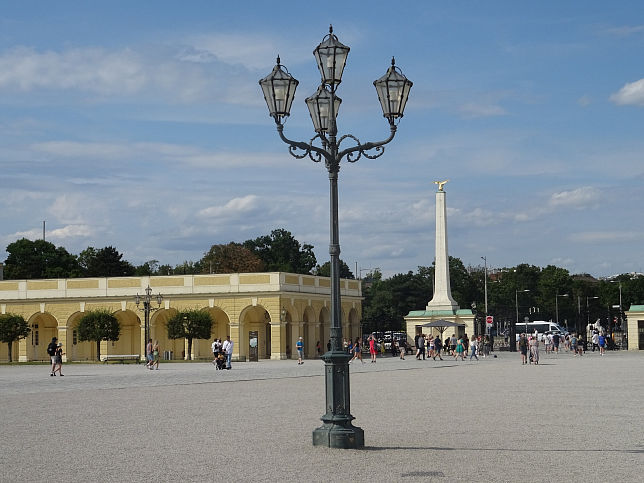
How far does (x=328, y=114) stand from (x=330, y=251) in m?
1.88

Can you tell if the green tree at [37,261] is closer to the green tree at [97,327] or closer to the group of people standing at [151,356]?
the green tree at [97,327]

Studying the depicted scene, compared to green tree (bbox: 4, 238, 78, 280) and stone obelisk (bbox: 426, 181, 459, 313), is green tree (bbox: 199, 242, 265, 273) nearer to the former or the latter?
green tree (bbox: 4, 238, 78, 280)

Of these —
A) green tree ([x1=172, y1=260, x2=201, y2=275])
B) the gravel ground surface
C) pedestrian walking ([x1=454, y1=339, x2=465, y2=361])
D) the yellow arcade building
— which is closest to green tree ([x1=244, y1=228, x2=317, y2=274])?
green tree ([x1=172, y1=260, x2=201, y2=275])

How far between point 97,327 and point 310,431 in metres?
47.1

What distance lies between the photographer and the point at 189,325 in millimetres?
→ 58438

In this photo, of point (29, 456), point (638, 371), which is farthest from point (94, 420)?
point (638, 371)

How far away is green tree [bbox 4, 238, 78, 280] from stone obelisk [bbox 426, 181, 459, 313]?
150 ft

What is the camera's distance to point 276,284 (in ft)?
201

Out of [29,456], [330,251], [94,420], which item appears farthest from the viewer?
[94,420]

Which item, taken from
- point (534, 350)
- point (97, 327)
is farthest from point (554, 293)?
point (534, 350)

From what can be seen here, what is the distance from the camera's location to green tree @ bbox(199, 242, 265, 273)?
349ft

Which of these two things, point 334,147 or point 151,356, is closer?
point 334,147

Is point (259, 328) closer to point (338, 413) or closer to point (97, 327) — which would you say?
point (97, 327)

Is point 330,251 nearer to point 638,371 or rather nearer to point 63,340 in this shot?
point 638,371
